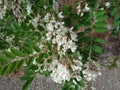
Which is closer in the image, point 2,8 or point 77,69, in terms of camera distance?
point 77,69

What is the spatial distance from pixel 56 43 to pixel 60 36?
0.11 feet

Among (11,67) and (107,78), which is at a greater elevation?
(11,67)

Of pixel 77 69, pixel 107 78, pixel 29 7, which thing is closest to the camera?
pixel 77 69

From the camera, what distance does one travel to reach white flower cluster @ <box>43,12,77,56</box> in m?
0.98

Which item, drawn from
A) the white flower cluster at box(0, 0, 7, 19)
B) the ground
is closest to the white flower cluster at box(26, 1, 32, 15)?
the white flower cluster at box(0, 0, 7, 19)

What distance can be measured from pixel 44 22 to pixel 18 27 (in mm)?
137

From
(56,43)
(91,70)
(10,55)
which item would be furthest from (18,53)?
(91,70)

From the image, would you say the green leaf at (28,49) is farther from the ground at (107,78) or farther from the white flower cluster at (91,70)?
the ground at (107,78)

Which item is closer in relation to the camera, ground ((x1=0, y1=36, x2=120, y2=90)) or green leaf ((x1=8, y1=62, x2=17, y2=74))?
green leaf ((x1=8, y1=62, x2=17, y2=74))

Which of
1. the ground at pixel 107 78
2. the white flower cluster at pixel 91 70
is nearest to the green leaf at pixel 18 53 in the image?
the white flower cluster at pixel 91 70

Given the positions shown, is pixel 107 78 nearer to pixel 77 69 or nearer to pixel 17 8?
pixel 17 8

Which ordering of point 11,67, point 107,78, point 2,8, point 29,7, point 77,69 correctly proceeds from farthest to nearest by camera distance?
point 107,78
point 2,8
point 29,7
point 77,69
point 11,67

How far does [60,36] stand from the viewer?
3.19ft

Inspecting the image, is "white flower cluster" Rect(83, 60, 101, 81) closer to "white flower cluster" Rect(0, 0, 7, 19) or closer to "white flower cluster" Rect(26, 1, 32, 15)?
"white flower cluster" Rect(26, 1, 32, 15)
